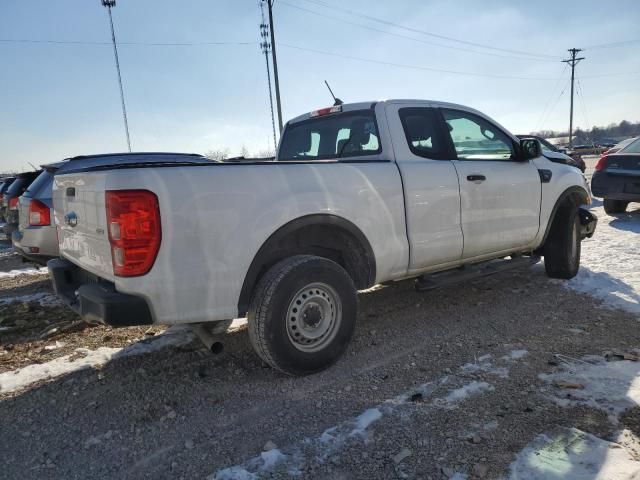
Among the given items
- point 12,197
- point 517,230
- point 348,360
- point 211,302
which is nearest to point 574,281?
point 517,230

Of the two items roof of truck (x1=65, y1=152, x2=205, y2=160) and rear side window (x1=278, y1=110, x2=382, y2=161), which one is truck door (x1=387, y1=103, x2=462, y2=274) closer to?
rear side window (x1=278, y1=110, x2=382, y2=161)

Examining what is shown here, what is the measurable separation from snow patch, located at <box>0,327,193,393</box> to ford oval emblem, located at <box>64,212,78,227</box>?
1.18 m

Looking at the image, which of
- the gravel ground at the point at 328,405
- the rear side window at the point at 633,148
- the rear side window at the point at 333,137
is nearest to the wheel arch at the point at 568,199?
the gravel ground at the point at 328,405

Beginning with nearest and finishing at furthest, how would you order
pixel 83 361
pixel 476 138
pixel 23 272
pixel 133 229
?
pixel 133 229, pixel 83 361, pixel 476 138, pixel 23 272

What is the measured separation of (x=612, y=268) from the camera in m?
5.75

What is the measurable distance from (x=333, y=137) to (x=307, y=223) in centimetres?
163

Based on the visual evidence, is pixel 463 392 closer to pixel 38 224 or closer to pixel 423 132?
pixel 423 132

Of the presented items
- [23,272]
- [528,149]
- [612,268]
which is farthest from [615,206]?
[23,272]

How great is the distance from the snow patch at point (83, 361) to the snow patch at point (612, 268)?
4.21m

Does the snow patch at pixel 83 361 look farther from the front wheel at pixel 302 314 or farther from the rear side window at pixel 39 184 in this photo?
the rear side window at pixel 39 184

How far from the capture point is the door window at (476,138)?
14.5ft

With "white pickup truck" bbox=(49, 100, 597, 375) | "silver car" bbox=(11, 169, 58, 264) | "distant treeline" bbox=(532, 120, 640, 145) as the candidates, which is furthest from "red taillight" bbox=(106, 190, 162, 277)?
"distant treeline" bbox=(532, 120, 640, 145)

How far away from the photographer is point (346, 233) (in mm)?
3477

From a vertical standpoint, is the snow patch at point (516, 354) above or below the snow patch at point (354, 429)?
below
